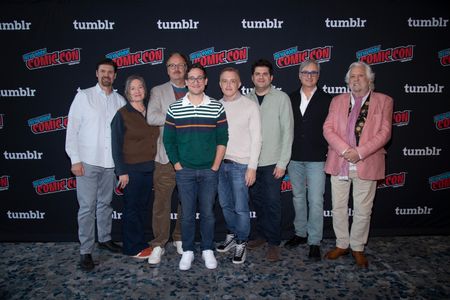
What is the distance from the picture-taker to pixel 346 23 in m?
3.69

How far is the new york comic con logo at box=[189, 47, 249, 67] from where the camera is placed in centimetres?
370

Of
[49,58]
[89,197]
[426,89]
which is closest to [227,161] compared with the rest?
[89,197]

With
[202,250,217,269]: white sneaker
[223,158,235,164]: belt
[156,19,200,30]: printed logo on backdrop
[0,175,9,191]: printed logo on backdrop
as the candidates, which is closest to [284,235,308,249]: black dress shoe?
[202,250,217,269]: white sneaker

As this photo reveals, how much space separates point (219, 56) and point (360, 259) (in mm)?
2727

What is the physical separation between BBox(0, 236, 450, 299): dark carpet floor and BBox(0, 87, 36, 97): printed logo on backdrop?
72.5 inches

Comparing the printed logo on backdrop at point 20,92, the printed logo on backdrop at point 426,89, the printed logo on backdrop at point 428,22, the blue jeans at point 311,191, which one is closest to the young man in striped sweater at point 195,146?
the blue jeans at point 311,191

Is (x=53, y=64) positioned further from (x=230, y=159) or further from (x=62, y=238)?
(x=230, y=159)

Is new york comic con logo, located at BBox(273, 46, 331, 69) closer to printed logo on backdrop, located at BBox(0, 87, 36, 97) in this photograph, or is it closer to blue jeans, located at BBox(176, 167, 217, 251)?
blue jeans, located at BBox(176, 167, 217, 251)

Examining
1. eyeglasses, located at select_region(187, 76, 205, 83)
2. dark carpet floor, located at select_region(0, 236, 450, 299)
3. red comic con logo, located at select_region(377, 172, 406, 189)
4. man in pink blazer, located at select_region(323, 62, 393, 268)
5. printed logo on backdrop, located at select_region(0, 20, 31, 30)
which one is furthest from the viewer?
red comic con logo, located at select_region(377, 172, 406, 189)

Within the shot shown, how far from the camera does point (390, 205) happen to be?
3910 mm

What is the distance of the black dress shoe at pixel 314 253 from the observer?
3.22 meters

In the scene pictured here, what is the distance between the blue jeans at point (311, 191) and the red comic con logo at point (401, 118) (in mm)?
1323

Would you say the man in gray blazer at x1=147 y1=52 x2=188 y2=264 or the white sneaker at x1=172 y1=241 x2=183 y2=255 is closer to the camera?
the man in gray blazer at x1=147 y1=52 x2=188 y2=264

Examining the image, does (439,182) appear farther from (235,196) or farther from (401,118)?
(235,196)
